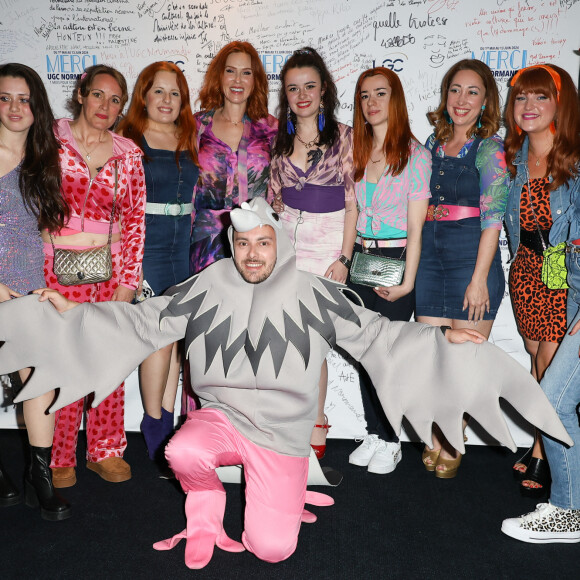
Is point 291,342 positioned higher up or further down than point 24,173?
further down

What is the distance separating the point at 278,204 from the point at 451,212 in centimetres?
94

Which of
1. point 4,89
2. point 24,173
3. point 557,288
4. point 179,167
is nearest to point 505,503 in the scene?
point 557,288

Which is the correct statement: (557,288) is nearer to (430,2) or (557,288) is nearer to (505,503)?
(505,503)

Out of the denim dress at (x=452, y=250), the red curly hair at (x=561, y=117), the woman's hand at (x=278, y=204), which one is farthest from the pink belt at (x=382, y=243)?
the red curly hair at (x=561, y=117)

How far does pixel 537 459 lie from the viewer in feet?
11.3

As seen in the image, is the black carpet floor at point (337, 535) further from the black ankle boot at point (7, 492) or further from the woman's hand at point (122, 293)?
the woman's hand at point (122, 293)

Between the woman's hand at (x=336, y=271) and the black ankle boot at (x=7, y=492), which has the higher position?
the woman's hand at (x=336, y=271)

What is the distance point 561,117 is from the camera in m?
3.09

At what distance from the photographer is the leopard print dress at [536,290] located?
10.3ft

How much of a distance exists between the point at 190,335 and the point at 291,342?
446 millimetres

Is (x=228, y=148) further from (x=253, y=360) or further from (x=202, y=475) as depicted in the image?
(x=202, y=475)

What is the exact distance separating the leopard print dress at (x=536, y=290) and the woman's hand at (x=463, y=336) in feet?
2.62
